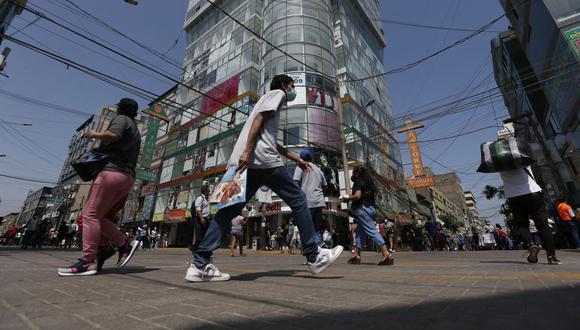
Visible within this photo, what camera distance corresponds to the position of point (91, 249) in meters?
2.51

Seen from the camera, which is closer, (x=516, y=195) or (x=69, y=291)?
(x=69, y=291)

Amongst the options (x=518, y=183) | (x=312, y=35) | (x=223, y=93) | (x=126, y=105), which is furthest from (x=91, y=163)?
(x=223, y=93)

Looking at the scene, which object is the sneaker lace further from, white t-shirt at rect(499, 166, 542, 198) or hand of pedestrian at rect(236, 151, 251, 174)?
white t-shirt at rect(499, 166, 542, 198)

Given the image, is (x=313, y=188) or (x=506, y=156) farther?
(x=313, y=188)

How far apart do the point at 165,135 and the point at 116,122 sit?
35932 mm

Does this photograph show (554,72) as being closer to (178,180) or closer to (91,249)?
(91,249)

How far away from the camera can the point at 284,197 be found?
96.2 inches

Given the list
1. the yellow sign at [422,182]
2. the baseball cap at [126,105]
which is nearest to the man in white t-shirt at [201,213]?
the baseball cap at [126,105]

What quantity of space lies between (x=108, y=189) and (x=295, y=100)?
2075 centimetres

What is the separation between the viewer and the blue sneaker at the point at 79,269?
237 cm

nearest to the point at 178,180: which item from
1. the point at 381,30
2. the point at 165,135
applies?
the point at 165,135

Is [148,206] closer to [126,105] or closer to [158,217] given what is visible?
[158,217]

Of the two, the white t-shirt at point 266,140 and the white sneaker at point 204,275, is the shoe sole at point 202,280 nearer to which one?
the white sneaker at point 204,275

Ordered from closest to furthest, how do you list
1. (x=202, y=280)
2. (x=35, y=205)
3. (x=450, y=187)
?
(x=202, y=280) < (x=35, y=205) < (x=450, y=187)
